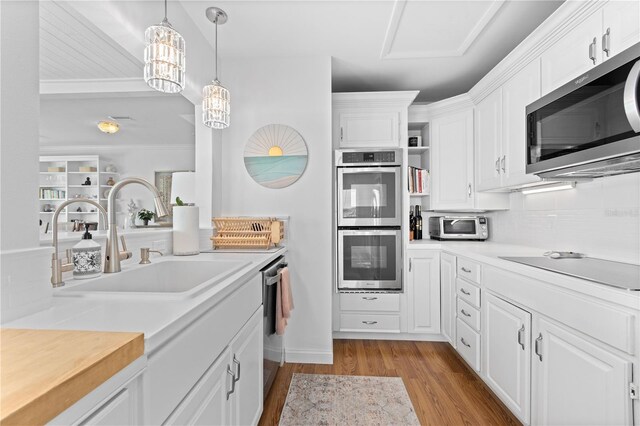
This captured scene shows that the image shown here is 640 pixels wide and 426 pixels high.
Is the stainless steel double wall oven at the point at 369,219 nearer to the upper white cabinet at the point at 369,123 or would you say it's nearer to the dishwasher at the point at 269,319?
the upper white cabinet at the point at 369,123

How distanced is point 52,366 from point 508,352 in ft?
6.72

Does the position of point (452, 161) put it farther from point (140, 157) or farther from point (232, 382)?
point (140, 157)

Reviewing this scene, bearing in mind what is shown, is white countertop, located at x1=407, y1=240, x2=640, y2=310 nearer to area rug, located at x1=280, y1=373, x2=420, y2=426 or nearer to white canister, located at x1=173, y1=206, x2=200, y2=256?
area rug, located at x1=280, y1=373, x2=420, y2=426

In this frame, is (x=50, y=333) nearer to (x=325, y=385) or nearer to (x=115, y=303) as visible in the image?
(x=115, y=303)

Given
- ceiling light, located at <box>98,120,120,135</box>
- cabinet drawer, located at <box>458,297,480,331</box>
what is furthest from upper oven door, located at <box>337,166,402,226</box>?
ceiling light, located at <box>98,120,120,135</box>

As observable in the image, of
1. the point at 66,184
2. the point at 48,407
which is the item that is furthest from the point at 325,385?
the point at 66,184

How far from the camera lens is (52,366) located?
505 mm

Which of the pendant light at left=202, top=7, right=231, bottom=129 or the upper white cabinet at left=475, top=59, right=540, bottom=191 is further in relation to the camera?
the upper white cabinet at left=475, top=59, right=540, bottom=191

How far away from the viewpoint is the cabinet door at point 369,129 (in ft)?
9.54

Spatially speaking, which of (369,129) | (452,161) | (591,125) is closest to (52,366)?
(591,125)

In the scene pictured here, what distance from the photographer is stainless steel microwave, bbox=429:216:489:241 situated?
10.0 ft

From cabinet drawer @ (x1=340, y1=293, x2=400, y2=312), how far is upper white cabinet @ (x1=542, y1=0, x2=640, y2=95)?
1.98 metres

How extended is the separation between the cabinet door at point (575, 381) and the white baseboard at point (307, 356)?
1416mm

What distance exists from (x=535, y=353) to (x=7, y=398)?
1.93m
